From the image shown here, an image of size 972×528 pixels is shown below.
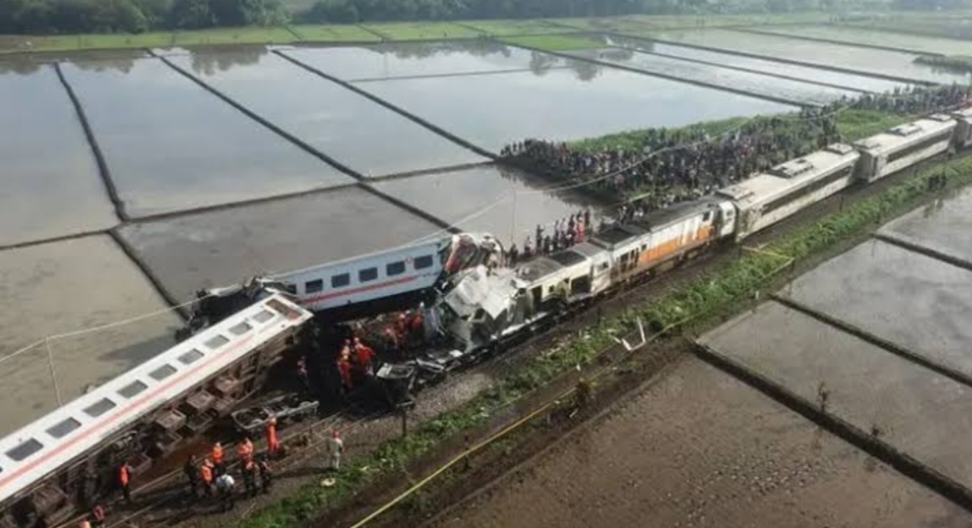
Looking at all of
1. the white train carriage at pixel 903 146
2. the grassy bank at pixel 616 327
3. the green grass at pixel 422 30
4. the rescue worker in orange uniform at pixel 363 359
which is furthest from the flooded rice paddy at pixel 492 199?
the green grass at pixel 422 30

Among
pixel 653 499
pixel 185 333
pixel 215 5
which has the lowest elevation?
pixel 653 499

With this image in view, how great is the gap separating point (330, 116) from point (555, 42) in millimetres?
37185

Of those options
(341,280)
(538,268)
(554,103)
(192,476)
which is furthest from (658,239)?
(554,103)

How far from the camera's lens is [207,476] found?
51.4 feet

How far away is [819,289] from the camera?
1032 inches

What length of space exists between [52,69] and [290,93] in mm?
20860

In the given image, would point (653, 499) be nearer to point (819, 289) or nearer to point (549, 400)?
point (549, 400)

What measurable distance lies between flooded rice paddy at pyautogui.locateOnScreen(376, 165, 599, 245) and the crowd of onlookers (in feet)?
4.26

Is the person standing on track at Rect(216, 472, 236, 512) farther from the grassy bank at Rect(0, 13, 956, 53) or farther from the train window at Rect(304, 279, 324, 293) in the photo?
the grassy bank at Rect(0, 13, 956, 53)

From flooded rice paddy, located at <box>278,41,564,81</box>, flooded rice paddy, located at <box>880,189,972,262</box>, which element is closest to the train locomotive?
flooded rice paddy, located at <box>880,189,972,262</box>

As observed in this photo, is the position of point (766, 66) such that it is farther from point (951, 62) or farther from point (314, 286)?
point (314, 286)

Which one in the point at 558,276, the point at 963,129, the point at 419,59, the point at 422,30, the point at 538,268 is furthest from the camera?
the point at 422,30

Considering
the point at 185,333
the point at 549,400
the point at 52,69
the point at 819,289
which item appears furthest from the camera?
the point at 52,69

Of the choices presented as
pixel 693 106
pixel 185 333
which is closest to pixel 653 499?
pixel 185 333
